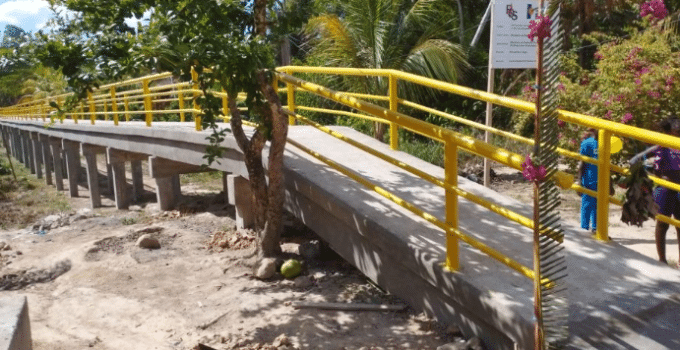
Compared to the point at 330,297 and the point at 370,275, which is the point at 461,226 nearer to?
the point at 370,275

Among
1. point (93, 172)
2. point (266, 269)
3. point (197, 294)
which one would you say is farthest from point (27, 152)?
point (266, 269)

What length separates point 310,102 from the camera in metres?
17.3

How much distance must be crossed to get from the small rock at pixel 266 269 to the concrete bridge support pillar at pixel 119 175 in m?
9.14

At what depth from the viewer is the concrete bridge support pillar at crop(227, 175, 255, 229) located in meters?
7.82

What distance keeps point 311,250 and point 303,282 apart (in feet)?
2.27

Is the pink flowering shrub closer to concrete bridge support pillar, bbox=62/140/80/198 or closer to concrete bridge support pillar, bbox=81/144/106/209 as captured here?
concrete bridge support pillar, bbox=81/144/106/209

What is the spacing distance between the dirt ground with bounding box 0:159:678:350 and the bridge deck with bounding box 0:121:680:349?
35cm

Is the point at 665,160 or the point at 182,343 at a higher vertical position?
the point at 665,160

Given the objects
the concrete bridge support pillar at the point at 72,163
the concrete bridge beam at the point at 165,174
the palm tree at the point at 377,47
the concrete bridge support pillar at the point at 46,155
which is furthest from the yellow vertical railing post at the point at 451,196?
the concrete bridge support pillar at the point at 46,155

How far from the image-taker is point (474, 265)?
13.3ft

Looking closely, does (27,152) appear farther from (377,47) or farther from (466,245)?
(466,245)

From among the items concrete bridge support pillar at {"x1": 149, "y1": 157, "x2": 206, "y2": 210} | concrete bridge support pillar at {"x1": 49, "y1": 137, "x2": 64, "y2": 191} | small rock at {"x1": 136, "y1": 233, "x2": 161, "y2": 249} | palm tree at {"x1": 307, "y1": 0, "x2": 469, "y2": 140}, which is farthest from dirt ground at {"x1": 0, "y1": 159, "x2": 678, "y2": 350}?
concrete bridge support pillar at {"x1": 49, "y1": 137, "x2": 64, "y2": 191}

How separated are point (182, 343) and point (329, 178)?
2.03m

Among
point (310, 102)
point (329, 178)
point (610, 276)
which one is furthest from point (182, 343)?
point (310, 102)
